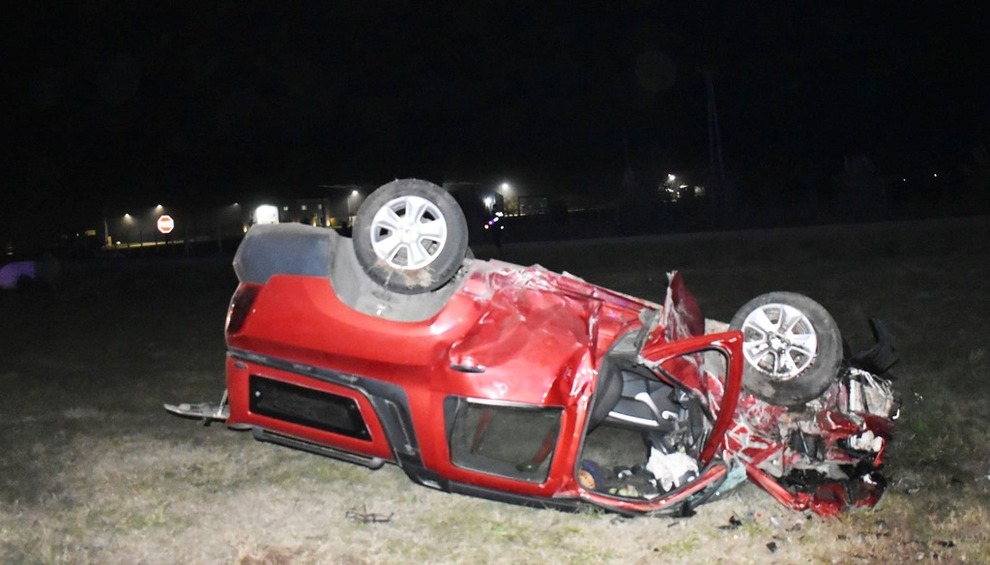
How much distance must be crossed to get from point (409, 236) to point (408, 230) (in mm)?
30

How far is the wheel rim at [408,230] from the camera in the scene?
4152 mm

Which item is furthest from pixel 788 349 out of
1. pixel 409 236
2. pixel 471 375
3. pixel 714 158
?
pixel 714 158

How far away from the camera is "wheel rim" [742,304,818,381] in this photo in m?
5.00

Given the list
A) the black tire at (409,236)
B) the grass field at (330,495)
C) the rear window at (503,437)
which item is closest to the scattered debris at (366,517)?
the grass field at (330,495)

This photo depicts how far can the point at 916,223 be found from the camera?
22.6 metres

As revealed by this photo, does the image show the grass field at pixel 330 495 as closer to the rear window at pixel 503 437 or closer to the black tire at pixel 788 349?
the rear window at pixel 503 437

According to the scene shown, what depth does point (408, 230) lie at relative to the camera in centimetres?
420

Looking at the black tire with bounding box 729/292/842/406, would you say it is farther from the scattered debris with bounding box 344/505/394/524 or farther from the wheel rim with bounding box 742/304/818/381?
the scattered debris with bounding box 344/505/394/524

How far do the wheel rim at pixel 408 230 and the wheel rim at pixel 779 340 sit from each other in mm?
2100

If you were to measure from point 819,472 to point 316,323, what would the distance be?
115 inches

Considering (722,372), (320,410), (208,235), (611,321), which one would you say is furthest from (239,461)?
(208,235)

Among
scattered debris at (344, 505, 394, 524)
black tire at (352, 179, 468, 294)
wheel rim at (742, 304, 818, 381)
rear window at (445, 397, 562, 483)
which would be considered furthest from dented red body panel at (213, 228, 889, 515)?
wheel rim at (742, 304, 818, 381)

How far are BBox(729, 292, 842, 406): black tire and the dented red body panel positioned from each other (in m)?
0.57

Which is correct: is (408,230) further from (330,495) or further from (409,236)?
(330,495)
